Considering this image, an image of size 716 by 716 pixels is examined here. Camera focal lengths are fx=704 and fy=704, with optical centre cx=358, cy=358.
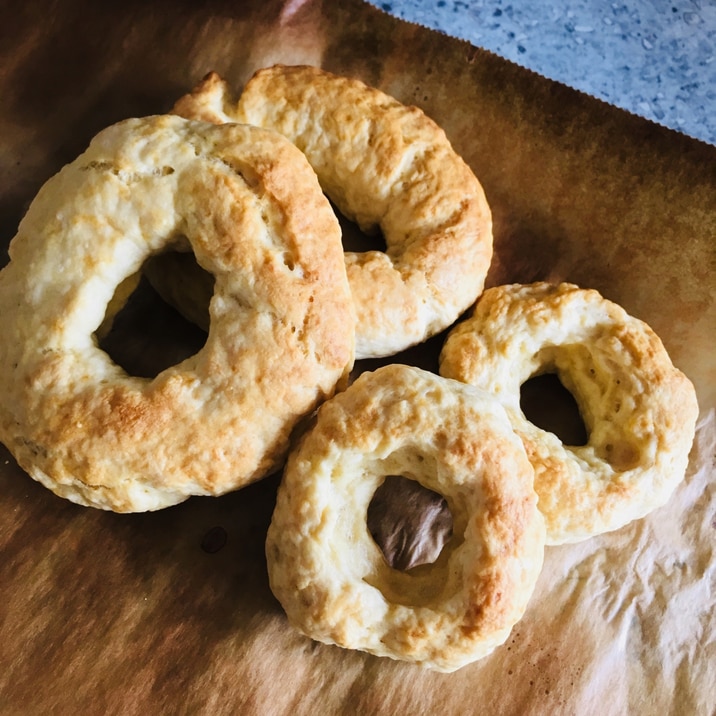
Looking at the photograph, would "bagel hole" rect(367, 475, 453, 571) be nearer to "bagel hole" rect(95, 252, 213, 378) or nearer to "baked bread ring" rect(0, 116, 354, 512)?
"baked bread ring" rect(0, 116, 354, 512)

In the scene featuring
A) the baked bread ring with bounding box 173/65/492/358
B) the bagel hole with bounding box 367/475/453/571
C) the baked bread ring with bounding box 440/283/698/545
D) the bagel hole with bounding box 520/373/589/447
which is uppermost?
the baked bread ring with bounding box 173/65/492/358

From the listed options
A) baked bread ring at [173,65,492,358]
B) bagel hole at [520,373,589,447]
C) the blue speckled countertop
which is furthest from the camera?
the blue speckled countertop

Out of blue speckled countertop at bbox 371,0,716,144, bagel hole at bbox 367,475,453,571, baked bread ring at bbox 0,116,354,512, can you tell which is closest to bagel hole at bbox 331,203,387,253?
baked bread ring at bbox 0,116,354,512

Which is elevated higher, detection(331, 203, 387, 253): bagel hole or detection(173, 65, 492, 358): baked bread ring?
detection(173, 65, 492, 358): baked bread ring

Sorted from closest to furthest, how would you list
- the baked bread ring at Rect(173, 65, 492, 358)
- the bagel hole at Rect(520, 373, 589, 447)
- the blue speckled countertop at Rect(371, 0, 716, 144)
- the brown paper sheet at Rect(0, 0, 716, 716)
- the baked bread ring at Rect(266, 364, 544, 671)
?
the baked bread ring at Rect(266, 364, 544, 671) < the brown paper sheet at Rect(0, 0, 716, 716) < the baked bread ring at Rect(173, 65, 492, 358) < the bagel hole at Rect(520, 373, 589, 447) < the blue speckled countertop at Rect(371, 0, 716, 144)

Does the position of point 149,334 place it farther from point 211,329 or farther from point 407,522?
point 407,522

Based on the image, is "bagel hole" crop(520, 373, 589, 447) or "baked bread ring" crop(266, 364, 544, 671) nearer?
"baked bread ring" crop(266, 364, 544, 671)

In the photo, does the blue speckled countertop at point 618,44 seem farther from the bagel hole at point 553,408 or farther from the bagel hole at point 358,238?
the bagel hole at point 553,408

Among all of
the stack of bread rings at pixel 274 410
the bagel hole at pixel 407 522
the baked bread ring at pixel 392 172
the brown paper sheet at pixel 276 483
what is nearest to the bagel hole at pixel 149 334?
the stack of bread rings at pixel 274 410

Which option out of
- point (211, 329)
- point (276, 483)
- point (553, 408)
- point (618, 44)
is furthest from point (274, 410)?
point (618, 44)
